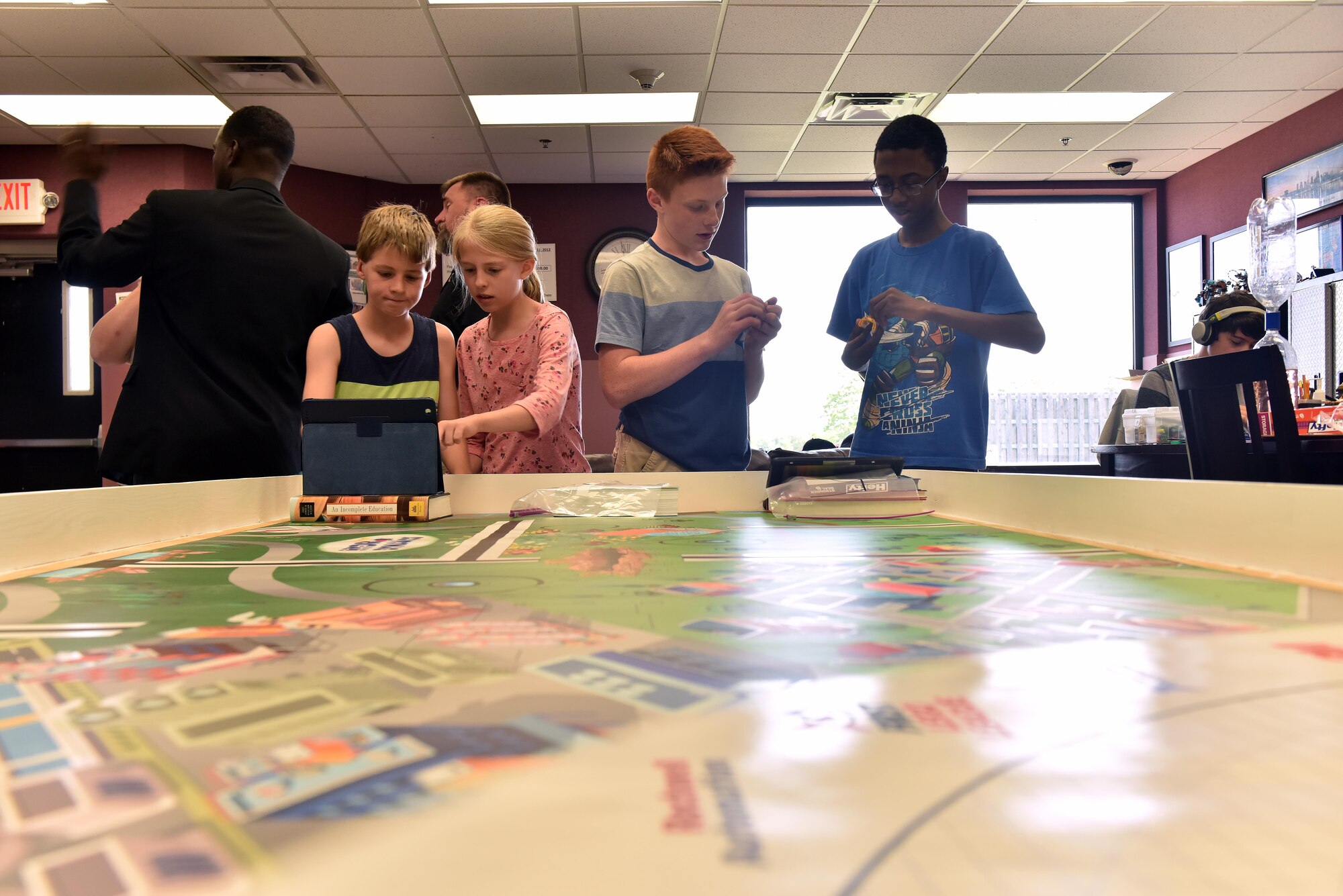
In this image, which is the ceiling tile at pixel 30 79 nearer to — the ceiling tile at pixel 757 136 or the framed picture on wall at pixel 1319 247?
the ceiling tile at pixel 757 136

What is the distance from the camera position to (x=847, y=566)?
75 cm

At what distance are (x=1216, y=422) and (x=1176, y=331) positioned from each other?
432cm

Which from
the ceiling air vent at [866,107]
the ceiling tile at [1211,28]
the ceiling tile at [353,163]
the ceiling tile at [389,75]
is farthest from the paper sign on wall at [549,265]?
the ceiling tile at [1211,28]

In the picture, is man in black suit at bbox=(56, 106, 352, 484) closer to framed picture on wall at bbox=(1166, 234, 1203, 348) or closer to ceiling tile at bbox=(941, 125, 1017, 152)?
ceiling tile at bbox=(941, 125, 1017, 152)

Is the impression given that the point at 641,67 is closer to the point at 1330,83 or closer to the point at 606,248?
the point at 606,248

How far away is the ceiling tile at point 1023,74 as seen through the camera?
3.89 metres

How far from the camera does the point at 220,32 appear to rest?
346cm

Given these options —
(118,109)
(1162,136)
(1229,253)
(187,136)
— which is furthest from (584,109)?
(1229,253)

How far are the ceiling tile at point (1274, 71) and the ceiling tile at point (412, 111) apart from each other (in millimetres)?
3767

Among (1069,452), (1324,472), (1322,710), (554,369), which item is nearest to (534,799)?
(1322,710)

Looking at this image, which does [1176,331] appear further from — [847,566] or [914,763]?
[914,763]

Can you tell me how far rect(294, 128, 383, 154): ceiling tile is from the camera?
4.53 metres

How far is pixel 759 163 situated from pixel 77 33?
3.53 m

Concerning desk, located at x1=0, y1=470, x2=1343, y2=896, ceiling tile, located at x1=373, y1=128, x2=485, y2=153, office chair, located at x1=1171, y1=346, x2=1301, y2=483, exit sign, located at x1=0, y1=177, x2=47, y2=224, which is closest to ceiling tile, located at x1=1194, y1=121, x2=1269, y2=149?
office chair, located at x1=1171, y1=346, x2=1301, y2=483
